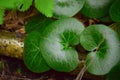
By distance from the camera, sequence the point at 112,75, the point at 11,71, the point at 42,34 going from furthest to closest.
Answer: the point at 11,71, the point at 42,34, the point at 112,75

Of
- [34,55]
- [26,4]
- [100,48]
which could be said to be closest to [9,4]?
[26,4]

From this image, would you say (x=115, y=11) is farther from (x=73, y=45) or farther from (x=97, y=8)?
(x=73, y=45)

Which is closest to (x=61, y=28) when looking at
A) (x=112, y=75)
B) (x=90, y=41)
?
(x=90, y=41)

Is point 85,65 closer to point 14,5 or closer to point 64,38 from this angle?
point 64,38

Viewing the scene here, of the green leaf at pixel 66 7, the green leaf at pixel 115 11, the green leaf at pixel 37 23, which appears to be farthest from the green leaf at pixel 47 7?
the green leaf at pixel 115 11

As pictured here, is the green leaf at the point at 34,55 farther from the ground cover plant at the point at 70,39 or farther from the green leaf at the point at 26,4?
the green leaf at the point at 26,4

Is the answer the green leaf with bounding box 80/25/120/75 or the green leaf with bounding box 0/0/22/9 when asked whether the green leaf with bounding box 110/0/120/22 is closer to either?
the green leaf with bounding box 80/25/120/75

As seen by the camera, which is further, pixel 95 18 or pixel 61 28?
pixel 95 18
